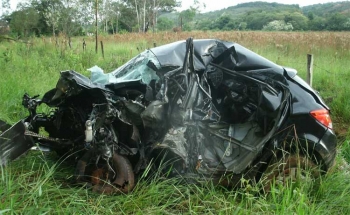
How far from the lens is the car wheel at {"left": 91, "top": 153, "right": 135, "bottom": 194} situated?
309cm

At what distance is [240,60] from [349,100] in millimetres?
3305

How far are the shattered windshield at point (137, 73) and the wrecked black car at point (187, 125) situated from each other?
2 centimetres

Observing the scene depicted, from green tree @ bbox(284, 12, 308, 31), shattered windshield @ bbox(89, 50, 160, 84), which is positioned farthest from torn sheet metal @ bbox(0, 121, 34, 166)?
green tree @ bbox(284, 12, 308, 31)

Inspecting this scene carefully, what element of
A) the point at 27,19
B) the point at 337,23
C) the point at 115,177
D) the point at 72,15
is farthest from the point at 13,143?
the point at 337,23

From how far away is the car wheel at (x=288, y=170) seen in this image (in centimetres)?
322

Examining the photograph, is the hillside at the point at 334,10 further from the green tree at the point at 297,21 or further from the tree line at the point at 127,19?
the green tree at the point at 297,21

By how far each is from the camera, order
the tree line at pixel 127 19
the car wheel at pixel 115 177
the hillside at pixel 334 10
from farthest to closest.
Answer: the hillside at pixel 334 10
the tree line at pixel 127 19
the car wheel at pixel 115 177

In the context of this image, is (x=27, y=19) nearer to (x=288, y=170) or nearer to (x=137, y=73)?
(x=137, y=73)

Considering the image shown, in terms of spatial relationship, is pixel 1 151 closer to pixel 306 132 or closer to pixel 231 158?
pixel 231 158

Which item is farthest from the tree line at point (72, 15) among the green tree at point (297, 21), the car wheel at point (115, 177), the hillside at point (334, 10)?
the hillside at point (334, 10)

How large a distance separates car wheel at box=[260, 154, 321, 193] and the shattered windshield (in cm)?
145

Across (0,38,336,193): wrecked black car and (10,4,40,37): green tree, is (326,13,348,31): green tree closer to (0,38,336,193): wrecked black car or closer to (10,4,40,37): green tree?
(10,4,40,37): green tree

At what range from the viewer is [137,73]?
365 cm

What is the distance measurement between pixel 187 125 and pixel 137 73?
0.93 metres
